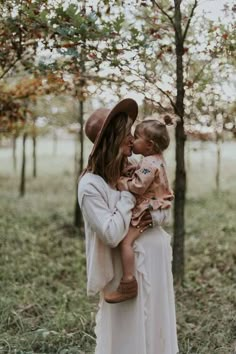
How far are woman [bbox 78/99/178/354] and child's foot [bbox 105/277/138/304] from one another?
0.28 ft

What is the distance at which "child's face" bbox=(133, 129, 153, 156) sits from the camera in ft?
11.7

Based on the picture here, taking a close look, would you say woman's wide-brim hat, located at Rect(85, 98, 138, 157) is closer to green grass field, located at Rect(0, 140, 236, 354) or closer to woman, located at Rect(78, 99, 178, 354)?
woman, located at Rect(78, 99, 178, 354)

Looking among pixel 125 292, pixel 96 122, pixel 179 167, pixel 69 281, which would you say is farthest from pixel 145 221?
pixel 69 281

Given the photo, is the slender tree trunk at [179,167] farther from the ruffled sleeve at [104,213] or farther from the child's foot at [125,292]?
the child's foot at [125,292]

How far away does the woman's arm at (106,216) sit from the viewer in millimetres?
3275

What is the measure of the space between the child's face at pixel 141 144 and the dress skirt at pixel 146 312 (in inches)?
19.8

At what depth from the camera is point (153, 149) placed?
3.59 meters

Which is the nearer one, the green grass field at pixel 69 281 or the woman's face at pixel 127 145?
the woman's face at pixel 127 145

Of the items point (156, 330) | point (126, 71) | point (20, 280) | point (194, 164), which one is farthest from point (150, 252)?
point (194, 164)

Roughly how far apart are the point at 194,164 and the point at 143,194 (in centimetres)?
2807

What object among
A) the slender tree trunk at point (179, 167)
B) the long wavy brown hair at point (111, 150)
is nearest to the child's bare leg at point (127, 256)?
the long wavy brown hair at point (111, 150)

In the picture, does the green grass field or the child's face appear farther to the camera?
the green grass field

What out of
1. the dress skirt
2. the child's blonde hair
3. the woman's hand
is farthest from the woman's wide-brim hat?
the dress skirt

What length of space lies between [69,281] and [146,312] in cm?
471
